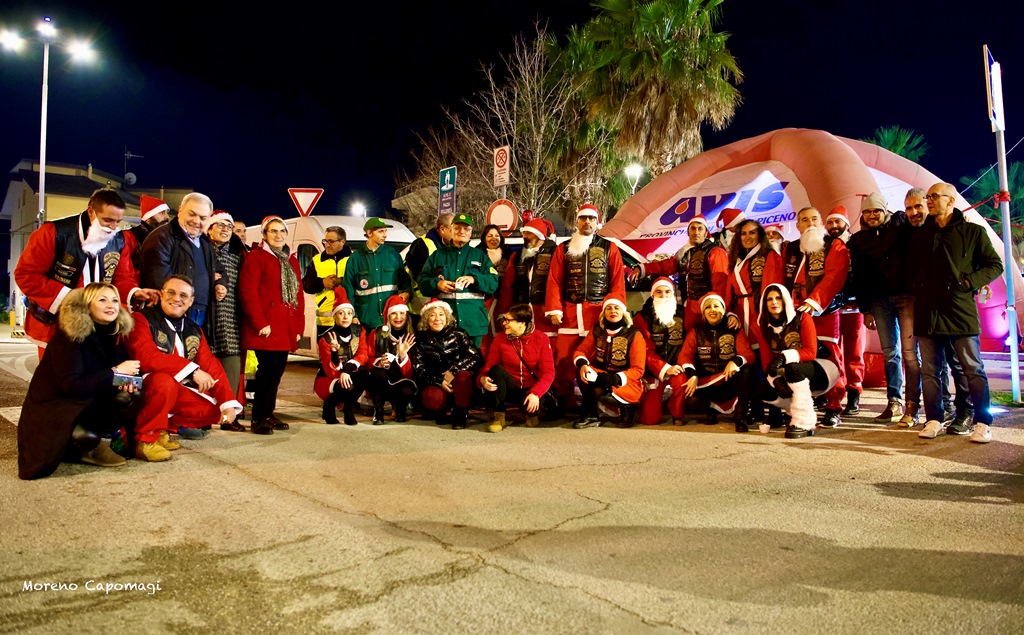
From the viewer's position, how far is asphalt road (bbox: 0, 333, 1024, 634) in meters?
2.62

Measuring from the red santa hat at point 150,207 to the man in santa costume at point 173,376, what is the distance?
55.0 inches

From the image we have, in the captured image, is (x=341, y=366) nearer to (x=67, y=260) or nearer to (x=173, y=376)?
(x=173, y=376)

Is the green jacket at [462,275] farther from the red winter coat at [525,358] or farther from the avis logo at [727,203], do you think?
the avis logo at [727,203]

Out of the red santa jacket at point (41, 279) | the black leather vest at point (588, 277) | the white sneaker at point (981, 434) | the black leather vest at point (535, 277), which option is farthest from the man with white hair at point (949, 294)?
the red santa jacket at point (41, 279)

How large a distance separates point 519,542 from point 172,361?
3.29m

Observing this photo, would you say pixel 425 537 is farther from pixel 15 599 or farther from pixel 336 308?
pixel 336 308

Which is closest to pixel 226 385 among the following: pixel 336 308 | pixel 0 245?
pixel 336 308

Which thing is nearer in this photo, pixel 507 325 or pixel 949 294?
pixel 949 294

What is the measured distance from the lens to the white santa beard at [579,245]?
7961 millimetres

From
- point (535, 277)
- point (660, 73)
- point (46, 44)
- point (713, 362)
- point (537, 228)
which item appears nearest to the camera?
point (713, 362)

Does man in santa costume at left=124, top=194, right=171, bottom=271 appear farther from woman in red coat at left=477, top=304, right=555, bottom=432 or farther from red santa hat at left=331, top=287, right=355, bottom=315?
woman in red coat at left=477, top=304, right=555, bottom=432

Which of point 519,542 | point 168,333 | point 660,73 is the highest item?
point 660,73

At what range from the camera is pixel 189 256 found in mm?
6137

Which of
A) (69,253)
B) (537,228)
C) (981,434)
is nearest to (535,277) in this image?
(537,228)
